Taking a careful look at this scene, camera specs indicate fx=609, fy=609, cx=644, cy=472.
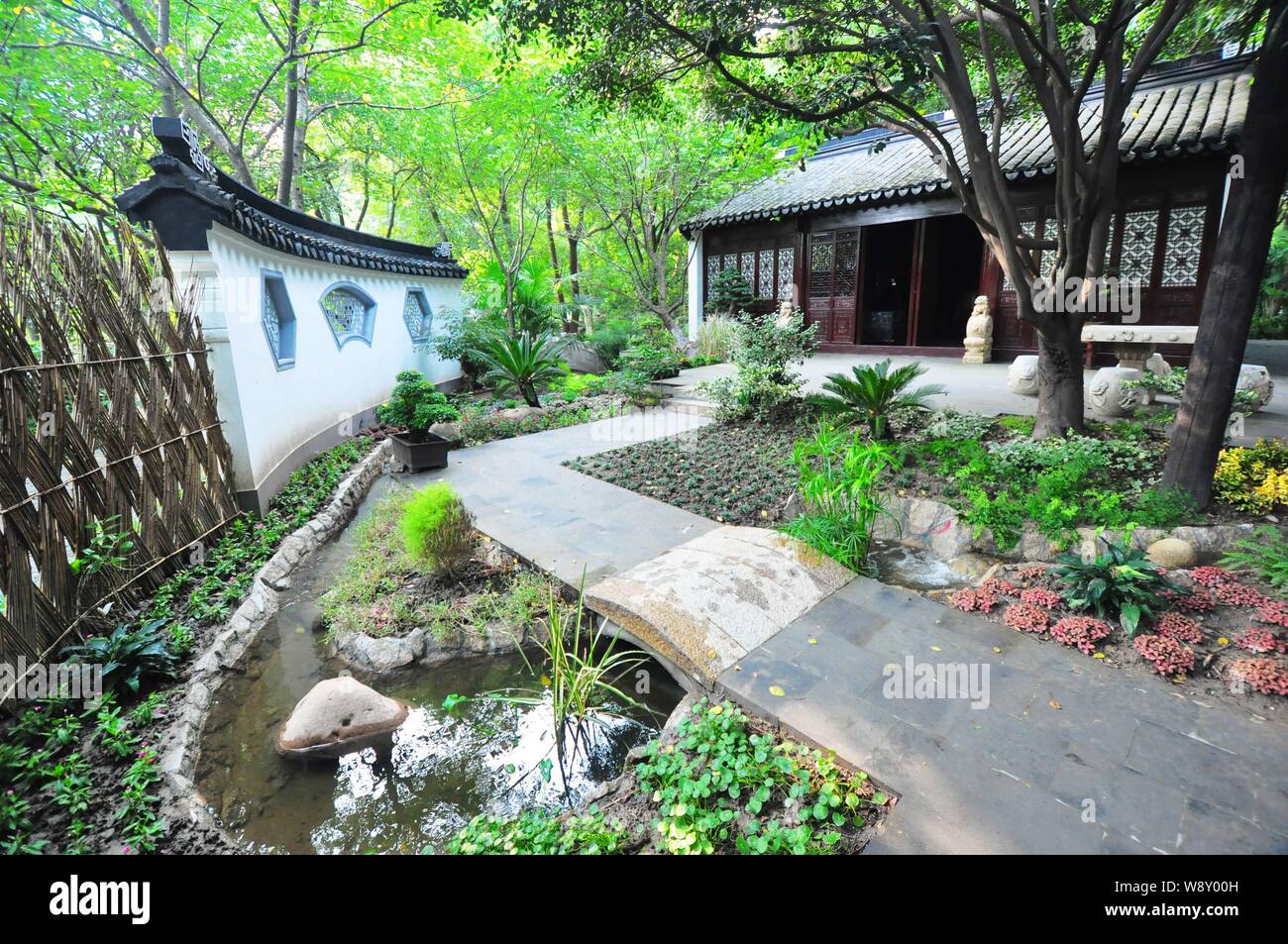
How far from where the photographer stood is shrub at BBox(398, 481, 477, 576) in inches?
159

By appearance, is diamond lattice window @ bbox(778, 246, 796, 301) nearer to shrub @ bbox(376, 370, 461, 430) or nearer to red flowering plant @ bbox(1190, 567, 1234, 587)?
shrub @ bbox(376, 370, 461, 430)

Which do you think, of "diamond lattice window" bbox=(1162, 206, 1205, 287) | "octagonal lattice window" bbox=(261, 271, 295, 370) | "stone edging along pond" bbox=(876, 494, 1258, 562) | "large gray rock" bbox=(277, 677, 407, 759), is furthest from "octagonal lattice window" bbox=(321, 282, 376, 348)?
"diamond lattice window" bbox=(1162, 206, 1205, 287)

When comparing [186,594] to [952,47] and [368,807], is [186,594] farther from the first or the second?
[952,47]

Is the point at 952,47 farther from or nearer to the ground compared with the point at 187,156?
farther from the ground

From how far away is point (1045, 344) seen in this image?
16.2ft

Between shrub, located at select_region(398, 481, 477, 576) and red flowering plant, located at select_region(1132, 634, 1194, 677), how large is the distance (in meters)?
3.83

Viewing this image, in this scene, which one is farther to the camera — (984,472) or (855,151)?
(855,151)

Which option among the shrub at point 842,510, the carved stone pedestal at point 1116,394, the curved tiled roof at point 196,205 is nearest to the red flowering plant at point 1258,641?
the shrub at point 842,510

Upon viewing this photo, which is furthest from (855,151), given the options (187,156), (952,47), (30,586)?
(30,586)

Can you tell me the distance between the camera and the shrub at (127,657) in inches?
111

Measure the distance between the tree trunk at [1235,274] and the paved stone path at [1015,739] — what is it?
6.37ft

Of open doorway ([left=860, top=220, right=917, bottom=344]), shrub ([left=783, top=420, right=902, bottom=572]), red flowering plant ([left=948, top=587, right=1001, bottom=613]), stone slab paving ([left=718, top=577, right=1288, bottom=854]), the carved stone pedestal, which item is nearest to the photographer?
stone slab paving ([left=718, top=577, right=1288, bottom=854])
